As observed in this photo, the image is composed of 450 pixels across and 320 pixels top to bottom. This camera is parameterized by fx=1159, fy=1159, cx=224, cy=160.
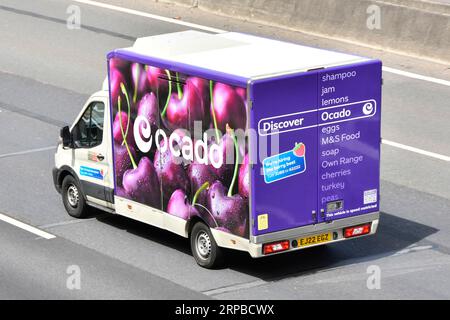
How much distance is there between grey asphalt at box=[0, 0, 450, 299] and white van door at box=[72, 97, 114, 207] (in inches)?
22.4

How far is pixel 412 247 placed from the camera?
15523 mm

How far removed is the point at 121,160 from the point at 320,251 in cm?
297

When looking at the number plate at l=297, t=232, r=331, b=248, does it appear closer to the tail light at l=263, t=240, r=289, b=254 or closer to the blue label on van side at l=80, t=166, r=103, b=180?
the tail light at l=263, t=240, r=289, b=254

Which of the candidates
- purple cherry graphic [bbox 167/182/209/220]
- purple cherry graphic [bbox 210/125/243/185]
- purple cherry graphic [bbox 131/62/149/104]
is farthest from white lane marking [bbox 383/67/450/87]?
purple cherry graphic [bbox 210/125/243/185]

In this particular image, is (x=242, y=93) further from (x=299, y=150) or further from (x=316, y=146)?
(x=316, y=146)

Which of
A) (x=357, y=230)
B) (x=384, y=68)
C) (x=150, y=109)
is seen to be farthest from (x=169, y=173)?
(x=384, y=68)

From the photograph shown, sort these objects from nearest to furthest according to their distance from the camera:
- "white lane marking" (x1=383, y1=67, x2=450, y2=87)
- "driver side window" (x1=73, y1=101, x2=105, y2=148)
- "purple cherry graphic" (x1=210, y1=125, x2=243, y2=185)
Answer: "purple cherry graphic" (x1=210, y1=125, x2=243, y2=185) < "driver side window" (x1=73, y1=101, x2=105, y2=148) < "white lane marking" (x1=383, y1=67, x2=450, y2=87)

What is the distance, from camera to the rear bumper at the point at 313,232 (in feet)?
45.6

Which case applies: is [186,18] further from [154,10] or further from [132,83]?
[132,83]

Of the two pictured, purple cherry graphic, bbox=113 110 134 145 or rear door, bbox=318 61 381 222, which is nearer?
rear door, bbox=318 61 381 222

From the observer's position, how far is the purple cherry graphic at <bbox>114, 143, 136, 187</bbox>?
1570cm

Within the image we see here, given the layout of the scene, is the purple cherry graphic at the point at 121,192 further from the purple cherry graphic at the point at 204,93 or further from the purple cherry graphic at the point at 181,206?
the purple cherry graphic at the point at 204,93
